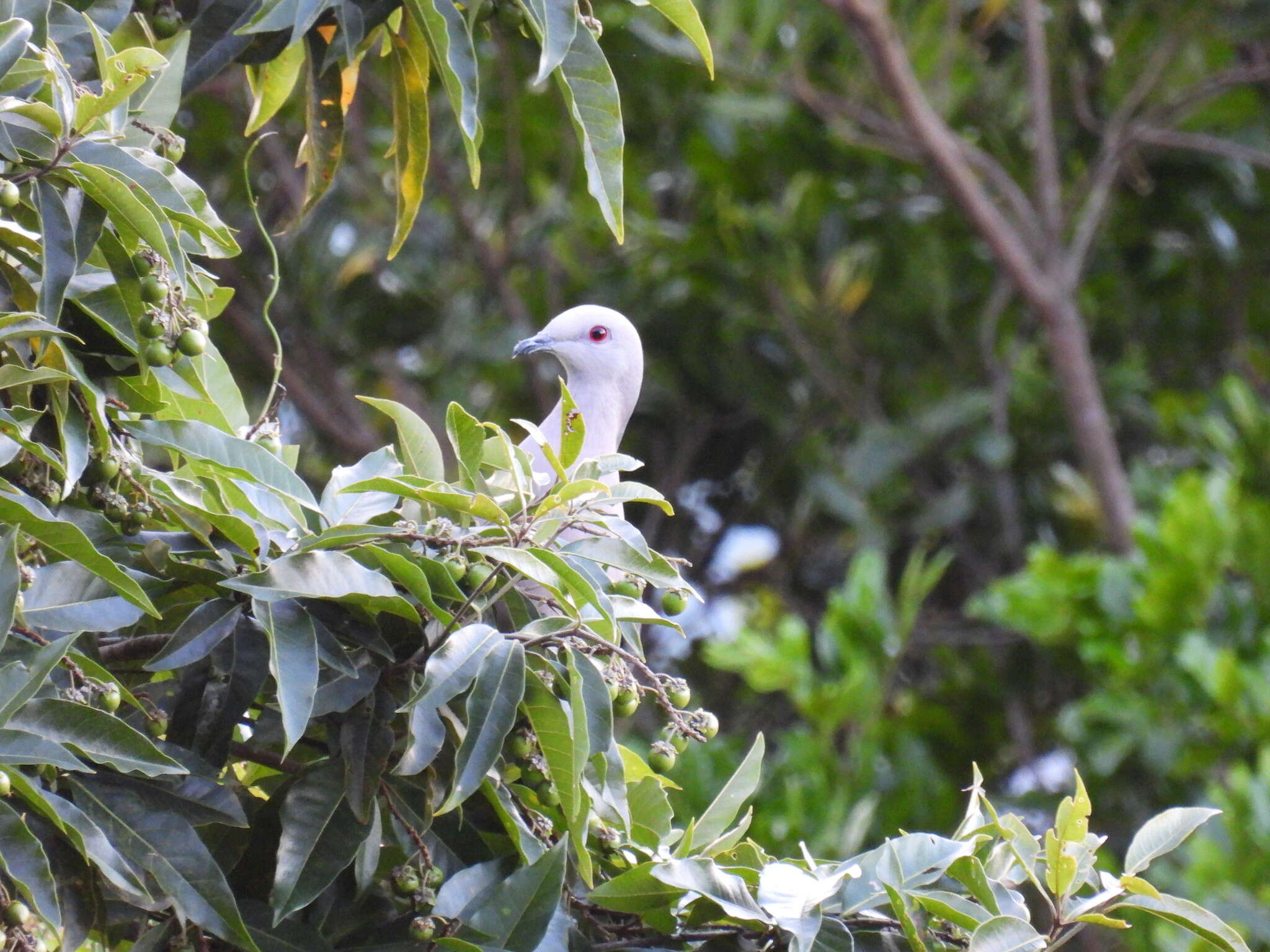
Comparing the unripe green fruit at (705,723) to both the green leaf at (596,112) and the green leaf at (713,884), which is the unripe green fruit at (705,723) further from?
the green leaf at (596,112)

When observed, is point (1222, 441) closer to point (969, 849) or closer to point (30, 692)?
point (969, 849)

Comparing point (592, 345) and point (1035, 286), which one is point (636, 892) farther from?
point (1035, 286)

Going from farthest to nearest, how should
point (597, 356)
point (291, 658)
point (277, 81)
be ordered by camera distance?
1. point (597, 356)
2. point (277, 81)
3. point (291, 658)

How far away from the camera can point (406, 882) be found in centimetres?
188

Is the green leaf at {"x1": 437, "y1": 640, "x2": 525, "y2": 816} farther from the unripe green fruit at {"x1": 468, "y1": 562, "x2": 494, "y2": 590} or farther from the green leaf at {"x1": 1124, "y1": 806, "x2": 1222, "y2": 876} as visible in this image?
the green leaf at {"x1": 1124, "y1": 806, "x2": 1222, "y2": 876}

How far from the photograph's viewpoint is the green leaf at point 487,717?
5.72ft

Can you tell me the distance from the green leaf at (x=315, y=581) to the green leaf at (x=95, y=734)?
0.19 metres

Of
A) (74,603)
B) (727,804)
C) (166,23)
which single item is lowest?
(727,804)

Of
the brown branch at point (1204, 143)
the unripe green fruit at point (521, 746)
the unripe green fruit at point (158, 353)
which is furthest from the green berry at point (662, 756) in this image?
the brown branch at point (1204, 143)

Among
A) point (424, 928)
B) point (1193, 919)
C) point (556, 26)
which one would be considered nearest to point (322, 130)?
point (556, 26)

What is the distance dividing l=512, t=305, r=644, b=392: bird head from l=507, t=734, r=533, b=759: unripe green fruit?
5.63 feet

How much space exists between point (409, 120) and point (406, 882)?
1.19 m

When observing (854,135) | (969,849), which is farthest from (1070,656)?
(969,849)

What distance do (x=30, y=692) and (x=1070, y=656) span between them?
6.33m
